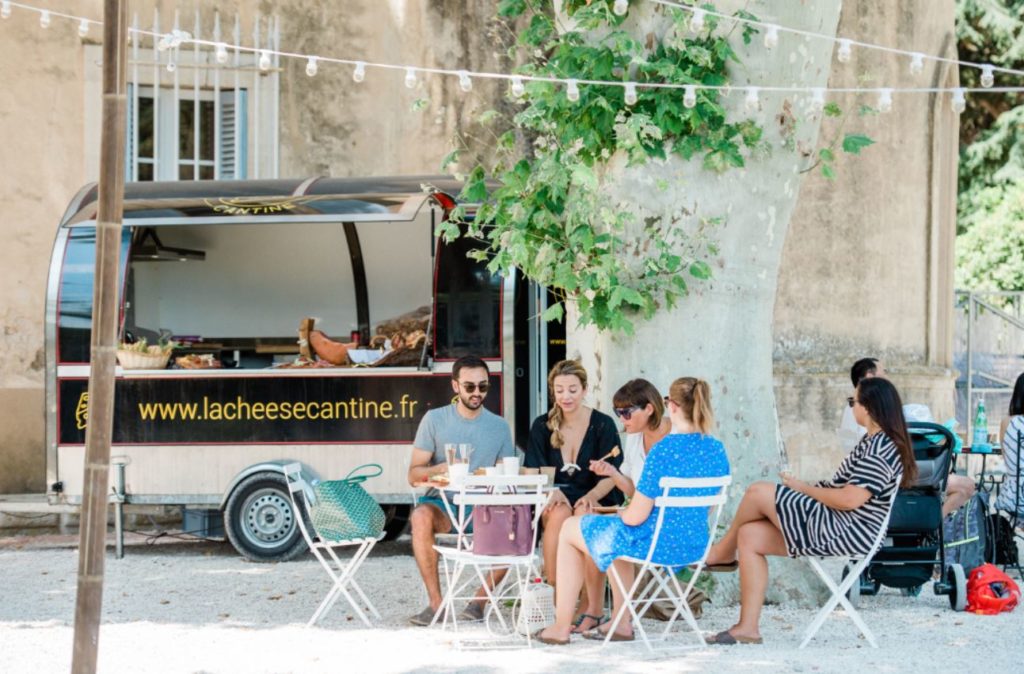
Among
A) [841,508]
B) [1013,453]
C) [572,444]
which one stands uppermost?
[572,444]

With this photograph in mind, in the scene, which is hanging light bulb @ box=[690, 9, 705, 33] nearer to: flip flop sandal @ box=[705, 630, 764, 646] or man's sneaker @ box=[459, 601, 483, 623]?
flip flop sandal @ box=[705, 630, 764, 646]

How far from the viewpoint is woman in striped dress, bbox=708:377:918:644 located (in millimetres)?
6945

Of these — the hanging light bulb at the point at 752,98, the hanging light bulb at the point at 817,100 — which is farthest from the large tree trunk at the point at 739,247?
the hanging light bulb at the point at 752,98

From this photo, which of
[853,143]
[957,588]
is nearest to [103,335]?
[853,143]

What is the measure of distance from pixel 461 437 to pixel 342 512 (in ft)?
2.66

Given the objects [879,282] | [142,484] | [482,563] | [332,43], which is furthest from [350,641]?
[879,282]

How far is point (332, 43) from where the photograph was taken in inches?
550

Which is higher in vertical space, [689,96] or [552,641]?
[689,96]

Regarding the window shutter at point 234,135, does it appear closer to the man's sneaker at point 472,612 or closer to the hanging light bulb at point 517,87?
the hanging light bulb at point 517,87

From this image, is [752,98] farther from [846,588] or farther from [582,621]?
[582,621]

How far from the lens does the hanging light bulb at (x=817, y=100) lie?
8.09 m

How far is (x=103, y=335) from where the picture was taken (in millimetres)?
5184

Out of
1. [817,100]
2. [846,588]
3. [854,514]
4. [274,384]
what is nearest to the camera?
[846,588]

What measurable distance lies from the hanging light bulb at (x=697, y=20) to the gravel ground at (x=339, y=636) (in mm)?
2931
